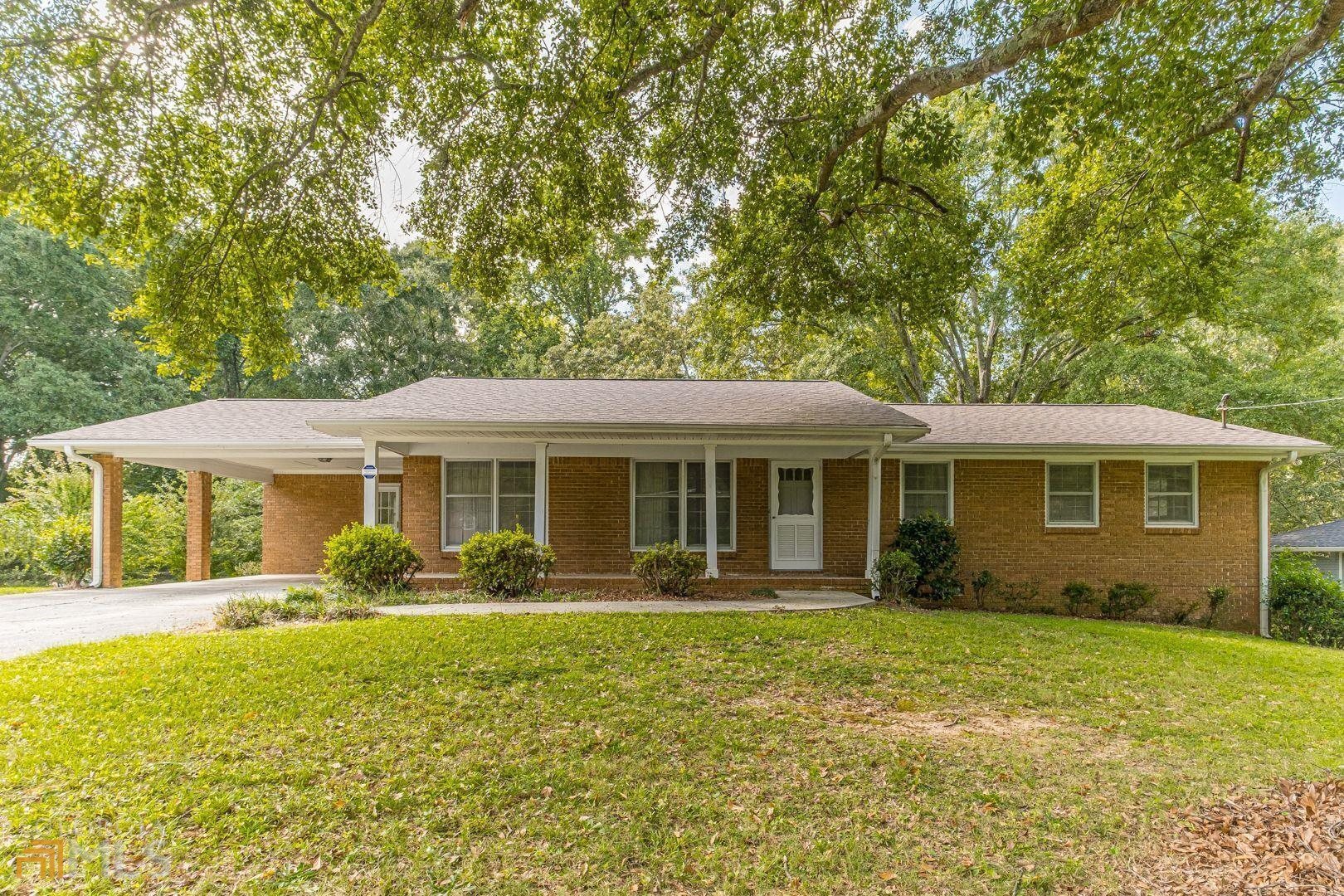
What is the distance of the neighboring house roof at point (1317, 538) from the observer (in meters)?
Result: 17.5

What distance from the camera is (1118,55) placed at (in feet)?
22.6

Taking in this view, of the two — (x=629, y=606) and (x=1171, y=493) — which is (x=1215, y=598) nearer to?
(x=1171, y=493)

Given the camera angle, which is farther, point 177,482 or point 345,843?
point 177,482

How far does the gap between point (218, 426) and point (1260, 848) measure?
15.3 meters

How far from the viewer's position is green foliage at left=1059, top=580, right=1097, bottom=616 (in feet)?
39.2

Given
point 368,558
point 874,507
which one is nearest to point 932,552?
point 874,507

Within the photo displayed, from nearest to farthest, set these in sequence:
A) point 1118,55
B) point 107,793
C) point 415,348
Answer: point 107,793, point 1118,55, point 415,348

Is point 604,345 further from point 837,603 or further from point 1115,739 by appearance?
point 1115,739

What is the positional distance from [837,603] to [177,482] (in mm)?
23774

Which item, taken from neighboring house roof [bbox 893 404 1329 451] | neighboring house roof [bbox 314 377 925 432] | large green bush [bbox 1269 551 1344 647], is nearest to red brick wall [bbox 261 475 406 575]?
neighboring house roof [bbox 314 377 925 432]

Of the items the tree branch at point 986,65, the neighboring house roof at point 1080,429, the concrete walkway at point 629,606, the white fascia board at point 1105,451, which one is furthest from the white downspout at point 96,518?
the neighboring house roof at point 1080,429

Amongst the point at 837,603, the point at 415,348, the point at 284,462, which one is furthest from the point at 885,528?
the point at 415,348

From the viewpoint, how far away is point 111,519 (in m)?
12.9

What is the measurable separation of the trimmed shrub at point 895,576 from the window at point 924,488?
69.3 inches
